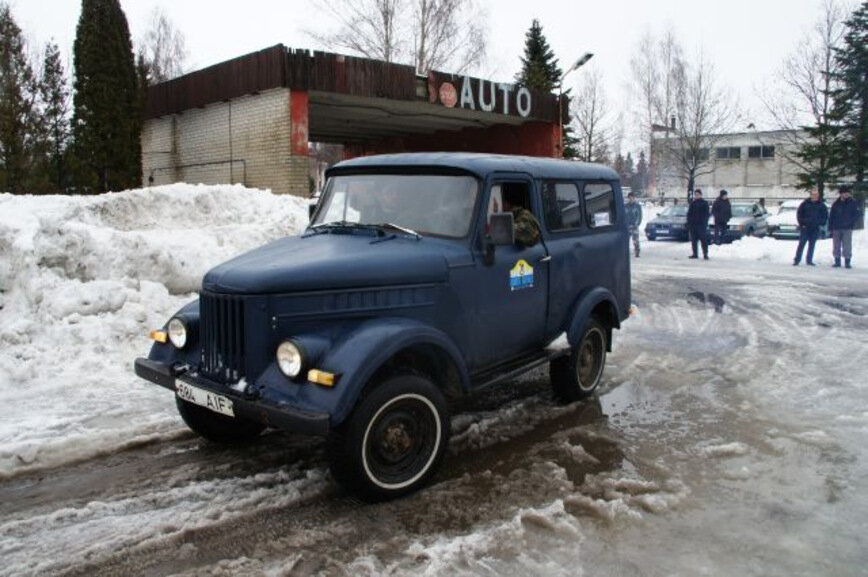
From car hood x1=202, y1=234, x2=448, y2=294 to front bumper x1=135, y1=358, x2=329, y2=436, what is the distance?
0.59m

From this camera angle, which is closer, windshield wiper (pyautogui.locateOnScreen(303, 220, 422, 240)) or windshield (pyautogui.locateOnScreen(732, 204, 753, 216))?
windshield wiper (pyautogui.locateOnScreen(303, 220, 422, 240))

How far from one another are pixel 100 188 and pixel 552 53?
22.9m

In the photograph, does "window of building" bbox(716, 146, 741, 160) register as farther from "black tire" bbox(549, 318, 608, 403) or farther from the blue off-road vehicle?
the blue off-road vehicle

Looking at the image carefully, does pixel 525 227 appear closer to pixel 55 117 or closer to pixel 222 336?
pixel 222 336

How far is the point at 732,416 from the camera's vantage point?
5.54m

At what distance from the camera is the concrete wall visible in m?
15.3

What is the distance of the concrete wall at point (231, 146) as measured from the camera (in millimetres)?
15305

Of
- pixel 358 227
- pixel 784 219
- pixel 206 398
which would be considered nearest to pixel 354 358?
pixel 206 398

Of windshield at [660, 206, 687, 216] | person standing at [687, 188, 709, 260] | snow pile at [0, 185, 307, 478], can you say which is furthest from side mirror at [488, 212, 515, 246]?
windshield at [660, 206, 687, 216]

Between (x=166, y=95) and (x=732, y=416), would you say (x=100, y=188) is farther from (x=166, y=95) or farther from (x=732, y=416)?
(x=732, y=416)

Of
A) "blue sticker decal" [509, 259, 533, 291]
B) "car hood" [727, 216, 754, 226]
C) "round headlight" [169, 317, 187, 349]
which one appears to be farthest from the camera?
"car hood" [727, 216, 754, 226]

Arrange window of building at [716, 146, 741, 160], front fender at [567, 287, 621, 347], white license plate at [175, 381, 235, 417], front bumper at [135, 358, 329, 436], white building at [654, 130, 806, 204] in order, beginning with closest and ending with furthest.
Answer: front bumper at [135, 358, 329, 436] → white license plate at [175, 381, 235, 417] → front fender at [567, 287, 621, 347] → white building at [654, 130, 806, 204] → window of building at [716, 146, 741, 160]

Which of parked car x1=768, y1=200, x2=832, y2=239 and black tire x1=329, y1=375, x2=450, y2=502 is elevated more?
parked car x1=768, y1=200, x2=832, y2=239

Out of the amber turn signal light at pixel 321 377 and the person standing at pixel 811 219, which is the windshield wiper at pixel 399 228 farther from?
the person standing at pixel 811 219
